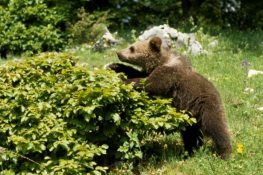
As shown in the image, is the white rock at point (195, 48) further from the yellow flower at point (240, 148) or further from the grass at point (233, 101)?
the yellow flower at point (240, 148)

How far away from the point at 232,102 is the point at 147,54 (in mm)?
2332

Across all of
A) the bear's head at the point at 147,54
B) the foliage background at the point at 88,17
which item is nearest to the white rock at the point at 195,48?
the foliage background at the point at 88,17

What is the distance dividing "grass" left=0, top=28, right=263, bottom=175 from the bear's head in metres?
1.05

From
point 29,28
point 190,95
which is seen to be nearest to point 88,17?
point 29,28

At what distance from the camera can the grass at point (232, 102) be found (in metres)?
6.47

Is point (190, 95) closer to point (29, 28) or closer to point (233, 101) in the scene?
point (233, 101)

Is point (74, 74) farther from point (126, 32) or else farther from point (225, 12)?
point (225, 12)

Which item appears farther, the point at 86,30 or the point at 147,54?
the point at 86,30

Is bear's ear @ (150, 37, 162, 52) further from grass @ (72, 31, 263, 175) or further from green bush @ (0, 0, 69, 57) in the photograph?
green bush @ (0, 0, 69, 57)

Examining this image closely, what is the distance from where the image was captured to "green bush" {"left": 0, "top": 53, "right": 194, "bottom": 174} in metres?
6.06

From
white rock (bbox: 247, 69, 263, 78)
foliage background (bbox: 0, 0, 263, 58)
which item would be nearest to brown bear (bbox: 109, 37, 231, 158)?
white rock (bbox: 247, 69, 263, 78)

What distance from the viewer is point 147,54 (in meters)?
7.29

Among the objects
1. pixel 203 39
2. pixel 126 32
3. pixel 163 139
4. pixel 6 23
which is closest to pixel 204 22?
pixel 126 32

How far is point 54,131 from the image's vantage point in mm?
6062
